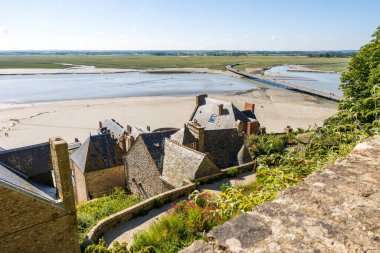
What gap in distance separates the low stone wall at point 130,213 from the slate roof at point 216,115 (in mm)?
13069

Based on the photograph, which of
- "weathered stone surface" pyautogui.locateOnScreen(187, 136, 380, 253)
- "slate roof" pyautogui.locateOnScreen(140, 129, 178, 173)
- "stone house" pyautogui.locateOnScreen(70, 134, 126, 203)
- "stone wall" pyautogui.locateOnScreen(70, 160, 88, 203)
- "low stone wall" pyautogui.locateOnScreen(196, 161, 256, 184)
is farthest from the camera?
"stone wall" pyautogui.locateOnScreen(70, 160, 88, 203)

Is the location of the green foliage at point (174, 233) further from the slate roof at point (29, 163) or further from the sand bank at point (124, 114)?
the sand bank at point (124, 114)

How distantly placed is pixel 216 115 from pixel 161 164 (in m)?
13.0

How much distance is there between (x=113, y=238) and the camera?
11.1 metres

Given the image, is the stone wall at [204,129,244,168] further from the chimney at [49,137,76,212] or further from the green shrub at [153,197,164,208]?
the chimney at [49,137,76,212]

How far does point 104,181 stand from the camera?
795 inches

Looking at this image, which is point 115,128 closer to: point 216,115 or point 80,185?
point 80,185

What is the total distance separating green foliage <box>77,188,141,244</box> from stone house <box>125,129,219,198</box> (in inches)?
66.7

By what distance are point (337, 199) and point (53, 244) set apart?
1028 centimetres

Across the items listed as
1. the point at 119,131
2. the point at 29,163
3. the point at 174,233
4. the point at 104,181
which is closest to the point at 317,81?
the point at 119,131

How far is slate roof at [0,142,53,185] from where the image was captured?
12086 mm

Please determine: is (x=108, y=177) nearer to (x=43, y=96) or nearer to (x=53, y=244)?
(x=53, y=244)

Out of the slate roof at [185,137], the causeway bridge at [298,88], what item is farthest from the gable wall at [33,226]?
the causeway bridge at [298,88]

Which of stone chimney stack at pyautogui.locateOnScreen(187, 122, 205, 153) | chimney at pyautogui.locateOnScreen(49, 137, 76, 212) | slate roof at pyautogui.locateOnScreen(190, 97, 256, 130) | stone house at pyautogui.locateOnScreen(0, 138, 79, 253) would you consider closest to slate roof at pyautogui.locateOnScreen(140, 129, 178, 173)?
stone chimney stack at pyautogui.locateOnScreen(187, 122, 205, 153)
